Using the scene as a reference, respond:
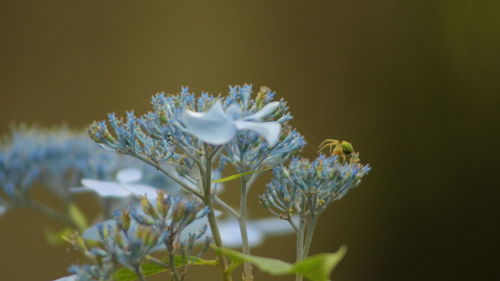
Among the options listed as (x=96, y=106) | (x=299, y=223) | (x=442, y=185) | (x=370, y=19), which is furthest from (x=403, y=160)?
(x=299, y=223)

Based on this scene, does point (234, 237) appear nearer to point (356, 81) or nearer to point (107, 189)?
point (107, 189)

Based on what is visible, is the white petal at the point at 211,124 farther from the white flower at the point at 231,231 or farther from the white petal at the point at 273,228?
the white petal at the point at 273,228

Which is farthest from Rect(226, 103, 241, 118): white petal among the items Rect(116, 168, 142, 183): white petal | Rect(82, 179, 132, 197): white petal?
Rect(116, 168, 142, 183): white petal

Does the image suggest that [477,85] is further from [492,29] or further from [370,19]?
[370,19]

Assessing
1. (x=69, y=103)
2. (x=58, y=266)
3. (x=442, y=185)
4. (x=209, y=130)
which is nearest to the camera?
(x=209, y=130)

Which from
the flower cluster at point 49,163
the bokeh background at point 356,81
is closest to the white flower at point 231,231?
the flower cluster at point 49,163
